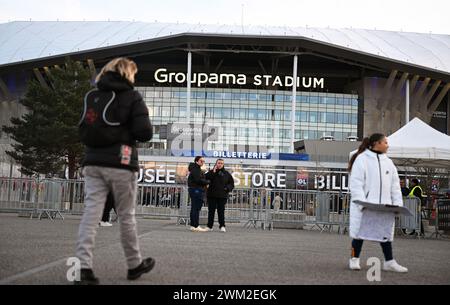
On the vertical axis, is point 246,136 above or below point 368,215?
above

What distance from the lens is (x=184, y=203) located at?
1894 centimetres

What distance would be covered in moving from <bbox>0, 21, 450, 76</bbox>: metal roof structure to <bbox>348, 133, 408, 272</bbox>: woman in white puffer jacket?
162ft

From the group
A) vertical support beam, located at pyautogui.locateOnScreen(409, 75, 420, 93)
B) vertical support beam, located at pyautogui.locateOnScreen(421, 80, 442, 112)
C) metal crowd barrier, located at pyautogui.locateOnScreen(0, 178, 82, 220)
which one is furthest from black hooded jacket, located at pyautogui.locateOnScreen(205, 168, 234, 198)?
vertical support beam, located at pyautogui.locateOnScreen(421, 80, 442, 112)

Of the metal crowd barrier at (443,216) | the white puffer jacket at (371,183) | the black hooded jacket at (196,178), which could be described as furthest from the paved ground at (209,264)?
the metal crowd barrier at (443,216)

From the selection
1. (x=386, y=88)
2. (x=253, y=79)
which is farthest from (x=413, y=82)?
(x=253, y=79)

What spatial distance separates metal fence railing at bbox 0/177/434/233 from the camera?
1816 cm

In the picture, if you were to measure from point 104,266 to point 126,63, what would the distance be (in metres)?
2.19

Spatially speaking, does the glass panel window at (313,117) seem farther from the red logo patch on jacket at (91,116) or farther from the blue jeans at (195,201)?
the red logo patch on jacket at (91,116)

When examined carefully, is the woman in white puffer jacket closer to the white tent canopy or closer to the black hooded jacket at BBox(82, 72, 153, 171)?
the black hooded jacket at BBox(82, 72, 153, 171)

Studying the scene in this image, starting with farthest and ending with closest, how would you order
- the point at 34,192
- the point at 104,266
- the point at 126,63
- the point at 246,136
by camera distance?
the point at 246,136, the point at 34,192, the point at 104,266, the point at 126,63

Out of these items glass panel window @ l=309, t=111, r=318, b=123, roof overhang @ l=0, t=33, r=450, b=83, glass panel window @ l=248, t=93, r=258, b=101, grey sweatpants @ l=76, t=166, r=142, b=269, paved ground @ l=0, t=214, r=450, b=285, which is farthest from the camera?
glass panel window @ l=309, t=111, r=318, b=123

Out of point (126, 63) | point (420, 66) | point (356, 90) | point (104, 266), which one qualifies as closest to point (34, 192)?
point (104, 266)
